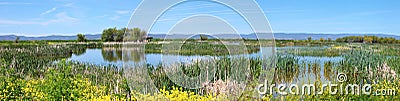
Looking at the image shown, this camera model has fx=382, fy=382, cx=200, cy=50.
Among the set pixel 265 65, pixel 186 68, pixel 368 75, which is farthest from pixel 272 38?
pixel 368 75

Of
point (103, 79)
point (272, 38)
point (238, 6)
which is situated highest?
point (238, 6)

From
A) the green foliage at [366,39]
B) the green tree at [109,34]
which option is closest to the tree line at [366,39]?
the green foliage at [366,39]

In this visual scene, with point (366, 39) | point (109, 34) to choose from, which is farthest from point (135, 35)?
point (109, 34)

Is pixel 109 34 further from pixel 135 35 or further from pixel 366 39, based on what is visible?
pixel 135 35

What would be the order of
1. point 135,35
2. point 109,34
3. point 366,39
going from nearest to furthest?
point 135,35 < point 366,39 < point 109,34

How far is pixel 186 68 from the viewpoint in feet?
30.0

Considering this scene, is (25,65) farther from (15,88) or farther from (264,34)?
(264,34)

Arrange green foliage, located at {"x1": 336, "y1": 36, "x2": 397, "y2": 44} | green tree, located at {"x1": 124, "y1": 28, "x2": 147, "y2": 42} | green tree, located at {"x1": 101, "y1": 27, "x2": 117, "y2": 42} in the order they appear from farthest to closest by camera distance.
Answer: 1. green tree, located at {"x1": 101, "y1": 27, "x2": 117, "y2": 42}
2. green foliage, located at {"x1": 336, "y1": 36, "x2": 397, "y2": 44}
3. green tree, located at {"x1": 124, "y1": 28, "x2": 147, "y2": 42}

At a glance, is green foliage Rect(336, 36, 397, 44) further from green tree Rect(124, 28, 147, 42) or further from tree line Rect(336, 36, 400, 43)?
green tree Rect(124, 28, 147, 42)

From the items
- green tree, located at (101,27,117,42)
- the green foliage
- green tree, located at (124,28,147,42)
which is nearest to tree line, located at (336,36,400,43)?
the green foliage

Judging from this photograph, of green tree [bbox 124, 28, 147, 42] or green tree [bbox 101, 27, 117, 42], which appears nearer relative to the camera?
green tree [bbox 124, 28, 147, 42]

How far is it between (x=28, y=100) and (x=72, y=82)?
0.98 metres

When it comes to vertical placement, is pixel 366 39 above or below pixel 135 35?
below

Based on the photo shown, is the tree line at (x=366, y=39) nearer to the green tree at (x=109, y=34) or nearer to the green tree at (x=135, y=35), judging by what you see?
the green tree at (x=109, y=34)
